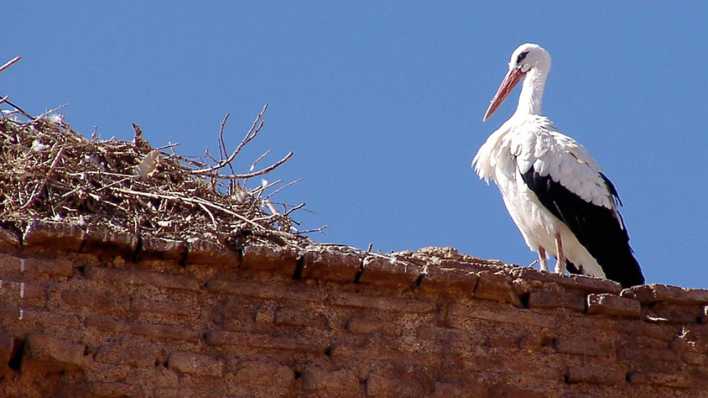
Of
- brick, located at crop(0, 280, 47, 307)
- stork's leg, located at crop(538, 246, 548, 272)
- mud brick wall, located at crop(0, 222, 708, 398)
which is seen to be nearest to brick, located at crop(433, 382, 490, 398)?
mud brick wall, located at crop(0, 222, 708, 398)

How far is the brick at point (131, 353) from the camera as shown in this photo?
509 centimetres

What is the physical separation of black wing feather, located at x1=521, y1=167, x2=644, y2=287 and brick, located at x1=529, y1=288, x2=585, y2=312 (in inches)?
86.0

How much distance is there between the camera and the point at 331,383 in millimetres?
5328

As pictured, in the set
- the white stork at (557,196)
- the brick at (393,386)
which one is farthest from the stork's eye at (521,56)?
the brick at (393,386)

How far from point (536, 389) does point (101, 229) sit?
1510 millimetres

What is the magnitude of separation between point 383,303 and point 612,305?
0.84 metres

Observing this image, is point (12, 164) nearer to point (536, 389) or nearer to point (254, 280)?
point (254, 280)

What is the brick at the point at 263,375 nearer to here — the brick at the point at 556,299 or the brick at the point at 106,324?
the brick at the point at 106,324

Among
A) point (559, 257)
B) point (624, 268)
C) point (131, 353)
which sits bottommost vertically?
point (131, 353)

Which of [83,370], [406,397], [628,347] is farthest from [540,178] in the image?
[83,370]

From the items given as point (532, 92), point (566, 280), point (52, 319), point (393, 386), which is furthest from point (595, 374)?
point (532, 92)

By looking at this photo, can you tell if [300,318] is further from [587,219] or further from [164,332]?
[587,219]

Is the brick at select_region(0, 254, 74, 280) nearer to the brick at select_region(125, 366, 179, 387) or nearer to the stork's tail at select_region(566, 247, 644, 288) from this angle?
the brick at select_region(125, 366, 179, 387)

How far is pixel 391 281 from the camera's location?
220 inches
